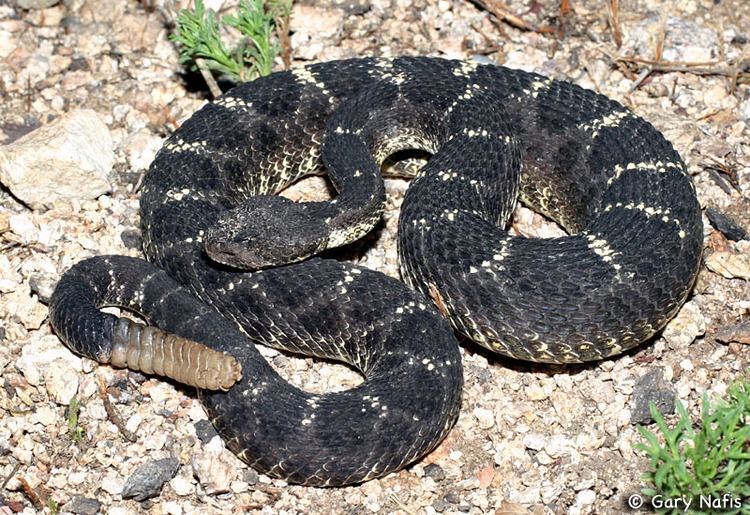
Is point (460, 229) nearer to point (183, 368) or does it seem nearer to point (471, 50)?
point (183, 368)

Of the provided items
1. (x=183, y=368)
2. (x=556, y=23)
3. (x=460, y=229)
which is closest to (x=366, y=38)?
(x=556, y=23)

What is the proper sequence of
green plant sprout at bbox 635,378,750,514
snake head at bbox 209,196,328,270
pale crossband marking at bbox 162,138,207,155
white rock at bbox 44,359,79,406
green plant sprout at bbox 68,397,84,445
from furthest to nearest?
pale crossband marking at bbox 162,138,207,155, snake head at bbox 209,196,328,270, white rock at bbox 44,359,79,406, green plant sprout at bbox 68,397,84,445, green plant sprout at bbox 635,378,750,514

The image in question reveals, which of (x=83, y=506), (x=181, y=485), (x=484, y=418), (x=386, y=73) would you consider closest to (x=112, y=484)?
(x=83, y=506)

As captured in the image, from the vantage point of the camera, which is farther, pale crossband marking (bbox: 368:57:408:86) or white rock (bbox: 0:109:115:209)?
pale crossband marking (bbox: 368:57:408:86)

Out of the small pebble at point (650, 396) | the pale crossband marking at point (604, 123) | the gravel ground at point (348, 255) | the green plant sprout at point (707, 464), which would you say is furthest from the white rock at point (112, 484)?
the pale crossband marking at point (604, 123)

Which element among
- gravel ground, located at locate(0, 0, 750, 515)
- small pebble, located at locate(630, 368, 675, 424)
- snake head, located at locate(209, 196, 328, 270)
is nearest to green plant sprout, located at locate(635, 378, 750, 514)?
gravel ground, located at locate(0, 0, 750, 515)

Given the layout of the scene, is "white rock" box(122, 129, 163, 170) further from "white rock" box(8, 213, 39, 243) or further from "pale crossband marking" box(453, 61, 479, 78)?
"pale crossband marking" box(453, 61, 479, 78)

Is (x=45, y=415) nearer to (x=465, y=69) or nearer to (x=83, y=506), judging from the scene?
(x=83, y=506)
